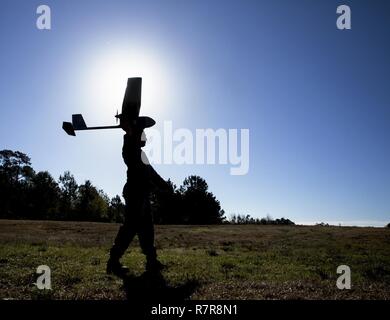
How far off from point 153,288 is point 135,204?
2.29 meters

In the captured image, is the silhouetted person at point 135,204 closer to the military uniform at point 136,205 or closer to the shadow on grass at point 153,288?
the military uniform at point 136,205

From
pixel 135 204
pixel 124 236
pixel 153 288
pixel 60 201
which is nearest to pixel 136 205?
pixel 135 204

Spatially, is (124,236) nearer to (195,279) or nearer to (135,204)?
(135,204)

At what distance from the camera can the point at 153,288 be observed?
299 inches

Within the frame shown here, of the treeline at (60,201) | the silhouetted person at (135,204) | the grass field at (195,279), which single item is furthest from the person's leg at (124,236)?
the treeline at (60,201)

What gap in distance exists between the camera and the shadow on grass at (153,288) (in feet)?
22.6

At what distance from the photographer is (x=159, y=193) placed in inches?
387

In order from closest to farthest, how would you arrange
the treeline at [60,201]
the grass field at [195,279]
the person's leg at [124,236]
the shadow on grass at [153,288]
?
1. the shadow on grass at [153,288]
2. the grass field at [195,279]
3. the person's leg at [124,236]
4. the treeline at [60,201]

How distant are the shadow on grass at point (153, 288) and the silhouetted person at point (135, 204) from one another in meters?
0.56

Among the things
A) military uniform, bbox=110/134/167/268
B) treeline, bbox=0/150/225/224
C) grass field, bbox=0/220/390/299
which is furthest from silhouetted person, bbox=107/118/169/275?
treeline, bbox=0/150/225/224

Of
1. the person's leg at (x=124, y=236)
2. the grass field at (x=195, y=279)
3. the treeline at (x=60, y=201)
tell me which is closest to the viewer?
the grass field at (x=195, y=279)

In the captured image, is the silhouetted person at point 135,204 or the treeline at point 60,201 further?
the treeline at point 60,201

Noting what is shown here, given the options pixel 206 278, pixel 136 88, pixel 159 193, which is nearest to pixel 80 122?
pixel 136 88
